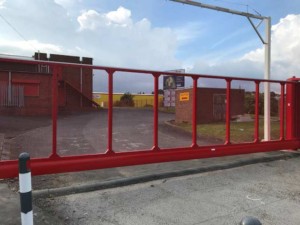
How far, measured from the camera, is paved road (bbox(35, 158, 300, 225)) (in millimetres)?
4715

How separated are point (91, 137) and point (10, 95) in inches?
243

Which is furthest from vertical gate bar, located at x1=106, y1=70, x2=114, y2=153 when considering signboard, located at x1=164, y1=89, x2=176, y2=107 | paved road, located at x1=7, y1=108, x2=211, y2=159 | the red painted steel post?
signboard, located at x1=164, y1=89, x2=176, y2=107

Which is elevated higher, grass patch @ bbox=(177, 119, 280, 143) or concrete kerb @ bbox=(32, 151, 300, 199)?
grass patch @ bbox=(177, 119, 280, 143)

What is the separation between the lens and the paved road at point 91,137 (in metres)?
9.26

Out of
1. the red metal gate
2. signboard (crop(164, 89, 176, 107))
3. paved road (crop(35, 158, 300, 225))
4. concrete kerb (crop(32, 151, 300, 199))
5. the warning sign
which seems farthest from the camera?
the warning sign

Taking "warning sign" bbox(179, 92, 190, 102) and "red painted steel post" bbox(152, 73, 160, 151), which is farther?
"warning sign" bbox(179, 92, 190, 102)

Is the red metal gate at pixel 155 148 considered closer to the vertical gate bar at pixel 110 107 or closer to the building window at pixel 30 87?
the vertical gate bar at pixel 110 107

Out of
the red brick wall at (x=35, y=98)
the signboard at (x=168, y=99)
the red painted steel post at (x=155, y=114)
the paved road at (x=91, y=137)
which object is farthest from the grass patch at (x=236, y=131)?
the red brick wall at (x=35, y=98)

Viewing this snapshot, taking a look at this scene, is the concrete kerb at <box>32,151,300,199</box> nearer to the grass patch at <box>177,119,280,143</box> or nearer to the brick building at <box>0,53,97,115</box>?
the brick building at <box>0,53,97,115</box>

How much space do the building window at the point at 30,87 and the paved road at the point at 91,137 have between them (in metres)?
2.20

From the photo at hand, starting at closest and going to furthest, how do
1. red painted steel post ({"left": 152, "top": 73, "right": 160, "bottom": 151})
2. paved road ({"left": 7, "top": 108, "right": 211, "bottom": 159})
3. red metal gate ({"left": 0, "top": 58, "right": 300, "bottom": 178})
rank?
red metal gate ({"left": 0, "top": 58, "right": 300, "bottom": 178}) < red painted steel post ({"left": 152, "top": 73, "right": 160, "bottom": 151}) < paved road ({"left": 7, "top": 108, "right": 211, "bottom": 159})

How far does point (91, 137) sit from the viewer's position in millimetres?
11719

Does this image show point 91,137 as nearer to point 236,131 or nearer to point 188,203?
point 236,131

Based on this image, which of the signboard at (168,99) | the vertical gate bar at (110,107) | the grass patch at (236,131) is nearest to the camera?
the vertical gate bar at (110,107)
